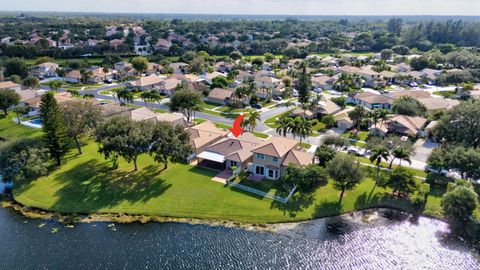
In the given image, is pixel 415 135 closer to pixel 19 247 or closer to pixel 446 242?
pixel 446 242

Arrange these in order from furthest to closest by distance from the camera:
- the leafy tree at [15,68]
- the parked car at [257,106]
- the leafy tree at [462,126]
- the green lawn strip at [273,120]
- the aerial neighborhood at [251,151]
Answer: the leafy tree at [15,68] < the parked car at [257,106] < the green lawn strip at [273,120] < the leafy tree at [462,126] < the aerial neighborhood at [251,151]

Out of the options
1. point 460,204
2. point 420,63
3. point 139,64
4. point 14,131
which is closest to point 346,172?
point 460,204

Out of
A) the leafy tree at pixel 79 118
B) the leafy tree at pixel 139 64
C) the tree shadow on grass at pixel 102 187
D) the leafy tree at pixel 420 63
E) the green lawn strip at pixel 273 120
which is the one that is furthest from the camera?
the leafy tree at pixel 420 63

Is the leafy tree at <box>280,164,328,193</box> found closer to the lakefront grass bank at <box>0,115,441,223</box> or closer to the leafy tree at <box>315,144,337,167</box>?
the lakefront grass bank at <box>0,115,441,223</box>

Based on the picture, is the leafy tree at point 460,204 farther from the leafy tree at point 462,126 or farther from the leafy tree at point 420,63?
the leafy tree at point 420,63

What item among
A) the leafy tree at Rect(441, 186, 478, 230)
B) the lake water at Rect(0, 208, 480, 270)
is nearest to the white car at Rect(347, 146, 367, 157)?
the lake water at Rect(0, 208, 480, 270)

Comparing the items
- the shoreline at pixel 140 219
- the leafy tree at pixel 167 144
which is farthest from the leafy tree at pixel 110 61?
the shoreline at pixel 140 219

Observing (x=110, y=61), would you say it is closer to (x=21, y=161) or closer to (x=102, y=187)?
(x=21, y=161)

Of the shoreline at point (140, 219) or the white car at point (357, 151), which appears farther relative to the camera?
the white car at point (357, 151)
